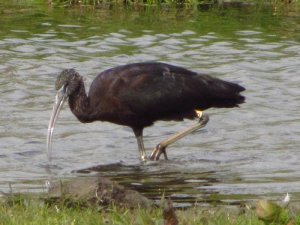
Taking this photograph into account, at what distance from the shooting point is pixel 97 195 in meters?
6.87

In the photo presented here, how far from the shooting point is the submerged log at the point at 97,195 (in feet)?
22.4

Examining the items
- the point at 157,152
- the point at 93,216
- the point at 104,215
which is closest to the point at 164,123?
the point at 157,152

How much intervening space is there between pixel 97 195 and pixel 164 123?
15.4 feet

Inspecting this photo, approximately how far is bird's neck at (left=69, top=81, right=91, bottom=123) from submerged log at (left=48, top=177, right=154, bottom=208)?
2.66 meters

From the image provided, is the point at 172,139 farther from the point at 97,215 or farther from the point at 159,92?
the point at 97,215

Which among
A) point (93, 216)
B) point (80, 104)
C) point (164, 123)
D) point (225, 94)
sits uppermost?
point (93, 216)

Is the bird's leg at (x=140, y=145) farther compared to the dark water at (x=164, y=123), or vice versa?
the bird's leg at (x=140, y=145)

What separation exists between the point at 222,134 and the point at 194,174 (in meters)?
1.80

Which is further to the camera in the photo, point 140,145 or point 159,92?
point 140,145

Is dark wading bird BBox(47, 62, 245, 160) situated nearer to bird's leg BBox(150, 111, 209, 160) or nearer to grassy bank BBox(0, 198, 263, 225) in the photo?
bird's leg BBox(150, 111, 209, 160)

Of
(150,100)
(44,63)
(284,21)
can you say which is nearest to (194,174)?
(150,100)

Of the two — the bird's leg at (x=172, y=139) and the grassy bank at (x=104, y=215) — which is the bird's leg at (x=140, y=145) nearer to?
the bird's leg at (x=172, y=139)

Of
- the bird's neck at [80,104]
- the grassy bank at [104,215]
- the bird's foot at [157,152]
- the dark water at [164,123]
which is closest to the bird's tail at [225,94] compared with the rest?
the dark water at [164,123]

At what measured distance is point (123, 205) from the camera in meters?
6.82
